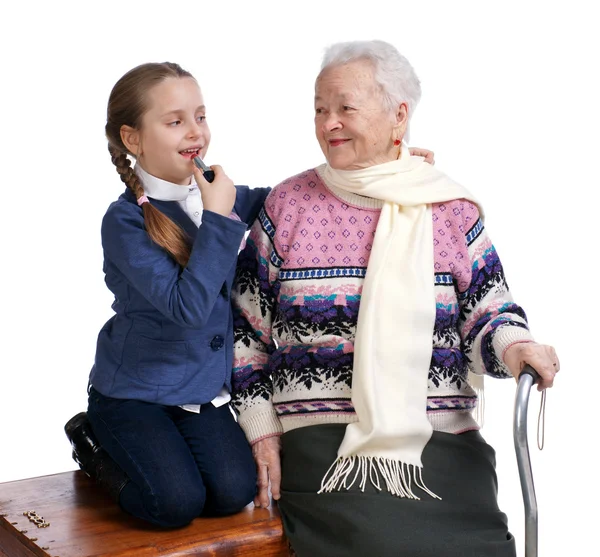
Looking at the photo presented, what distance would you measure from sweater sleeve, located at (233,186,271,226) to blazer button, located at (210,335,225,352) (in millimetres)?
327

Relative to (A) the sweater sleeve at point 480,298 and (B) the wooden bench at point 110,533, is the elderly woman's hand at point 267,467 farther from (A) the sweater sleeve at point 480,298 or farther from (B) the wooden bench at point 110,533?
(A) the sweater sleeve at point 480,298

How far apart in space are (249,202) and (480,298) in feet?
2.15

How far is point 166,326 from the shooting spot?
8.24ft

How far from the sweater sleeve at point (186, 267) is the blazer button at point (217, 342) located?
17 cm

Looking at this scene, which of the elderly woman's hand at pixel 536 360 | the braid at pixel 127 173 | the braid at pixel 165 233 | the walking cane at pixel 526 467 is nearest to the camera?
the walking cane at pixel 526 467

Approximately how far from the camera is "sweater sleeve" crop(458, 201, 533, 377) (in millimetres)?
2535

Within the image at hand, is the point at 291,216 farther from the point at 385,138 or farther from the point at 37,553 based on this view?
the point at 37,553

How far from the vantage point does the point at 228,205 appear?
2416 millimetres

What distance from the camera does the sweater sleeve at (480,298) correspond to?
2.54m

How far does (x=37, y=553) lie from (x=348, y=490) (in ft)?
2.36

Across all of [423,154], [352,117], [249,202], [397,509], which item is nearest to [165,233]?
[249,202]

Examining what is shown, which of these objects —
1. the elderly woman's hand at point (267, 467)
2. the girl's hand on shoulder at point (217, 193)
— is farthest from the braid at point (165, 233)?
the elderly woman's hand at point (267, 467)

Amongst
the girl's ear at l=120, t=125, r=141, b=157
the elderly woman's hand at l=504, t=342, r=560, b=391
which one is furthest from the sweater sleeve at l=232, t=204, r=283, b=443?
the elderly woman's hand at l=504, t=342, r=560, b=391

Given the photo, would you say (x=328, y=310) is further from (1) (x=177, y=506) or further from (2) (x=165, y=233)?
(1) (x=177, y=506)
